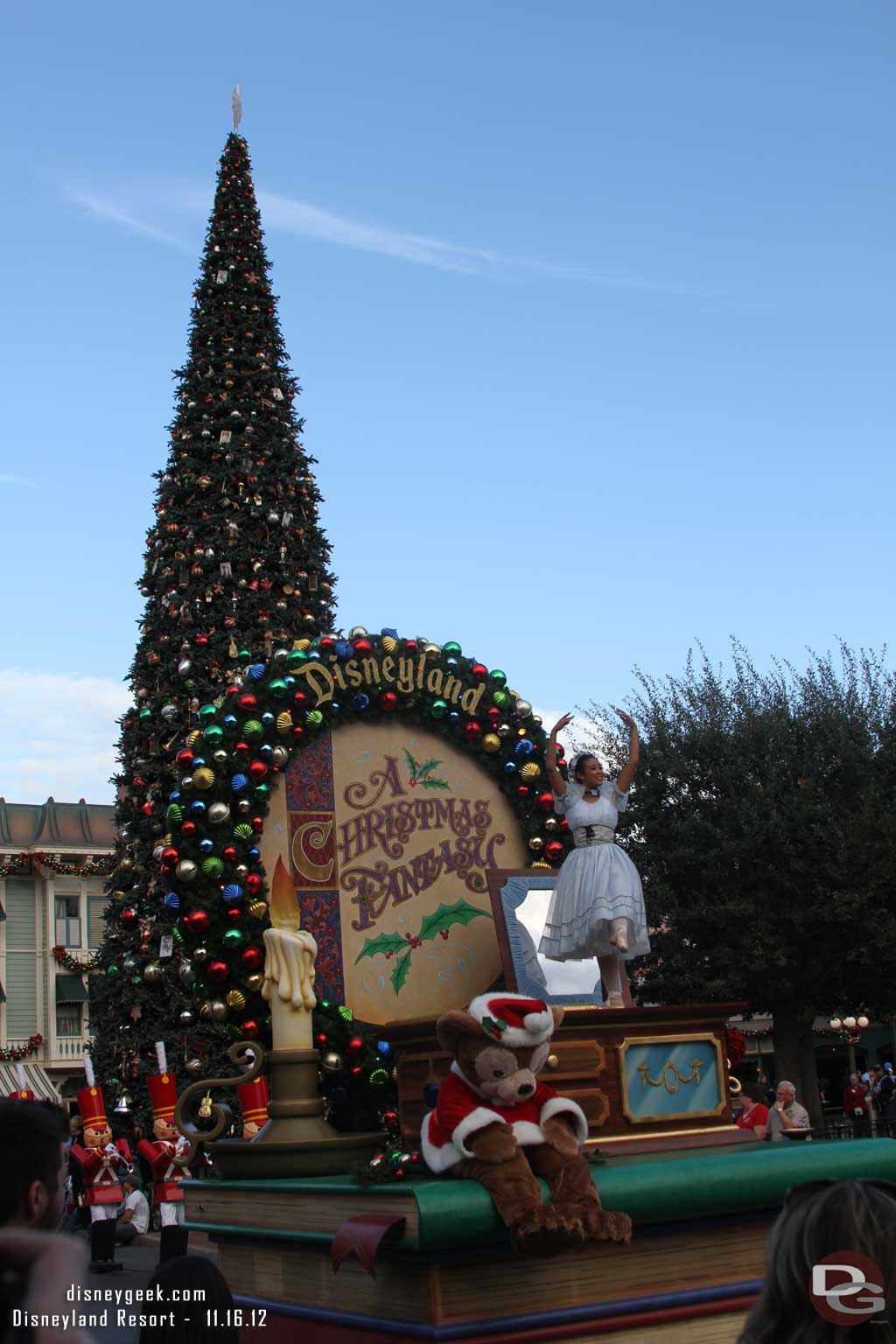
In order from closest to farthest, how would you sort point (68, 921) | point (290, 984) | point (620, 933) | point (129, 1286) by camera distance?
point (290, 984) → point (620, 933) → point (129, 1286) → point (68, 921)

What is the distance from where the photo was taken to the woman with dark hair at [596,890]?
27.7 ft

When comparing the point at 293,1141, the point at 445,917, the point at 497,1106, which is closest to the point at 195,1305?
the point at 497,1106

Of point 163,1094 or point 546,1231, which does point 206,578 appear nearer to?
point 163,1094

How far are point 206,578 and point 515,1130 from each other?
13.2m

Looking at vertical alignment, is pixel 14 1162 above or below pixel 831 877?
below

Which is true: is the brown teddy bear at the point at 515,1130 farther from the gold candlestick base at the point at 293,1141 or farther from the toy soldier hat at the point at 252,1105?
the toy soldier hat at the point at 252,1105

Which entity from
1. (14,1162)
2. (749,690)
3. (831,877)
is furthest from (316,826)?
(749,690)

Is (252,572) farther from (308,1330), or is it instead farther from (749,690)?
(308,1330)

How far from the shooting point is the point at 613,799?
29.4 ft

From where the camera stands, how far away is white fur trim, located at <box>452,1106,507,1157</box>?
242 inches

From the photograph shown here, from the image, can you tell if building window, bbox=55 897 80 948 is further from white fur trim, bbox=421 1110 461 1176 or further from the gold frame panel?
white fur trim, bbox=421 1110 461 1176

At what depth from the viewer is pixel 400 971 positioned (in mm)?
10555

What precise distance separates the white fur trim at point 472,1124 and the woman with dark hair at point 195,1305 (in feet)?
7.39

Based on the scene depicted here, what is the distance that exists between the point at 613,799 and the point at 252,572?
34.7 feet
